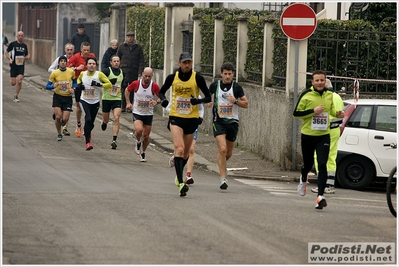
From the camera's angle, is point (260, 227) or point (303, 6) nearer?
point (260, 227)

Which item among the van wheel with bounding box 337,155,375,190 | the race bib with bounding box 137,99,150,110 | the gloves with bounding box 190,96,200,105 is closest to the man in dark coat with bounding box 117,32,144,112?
the race bib with bounding box 137,99,150,110

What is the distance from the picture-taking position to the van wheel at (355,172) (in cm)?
1612

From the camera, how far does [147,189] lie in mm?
14133

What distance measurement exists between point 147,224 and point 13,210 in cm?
183

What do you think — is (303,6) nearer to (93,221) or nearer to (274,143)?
(274,143)

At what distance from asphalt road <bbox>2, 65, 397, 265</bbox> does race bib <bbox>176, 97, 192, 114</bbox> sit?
3.56 feet

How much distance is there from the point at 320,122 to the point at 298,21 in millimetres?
4669

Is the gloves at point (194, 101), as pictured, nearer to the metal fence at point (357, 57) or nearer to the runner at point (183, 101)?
the runner at point (183, 101)

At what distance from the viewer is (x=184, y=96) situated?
13.8 m

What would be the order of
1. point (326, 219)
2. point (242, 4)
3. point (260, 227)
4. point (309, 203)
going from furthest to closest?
point (242, 4) → point (309, 203) → point (326, 219) → point (260, 227)

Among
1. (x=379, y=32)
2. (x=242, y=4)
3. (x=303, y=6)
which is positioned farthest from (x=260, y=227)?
(x=242, y=4)

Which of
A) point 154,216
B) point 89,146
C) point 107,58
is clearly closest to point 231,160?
point 89,146

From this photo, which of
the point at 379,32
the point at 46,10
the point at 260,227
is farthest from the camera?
the point at 46,10

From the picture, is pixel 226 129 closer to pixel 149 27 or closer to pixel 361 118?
pixel 361 118
